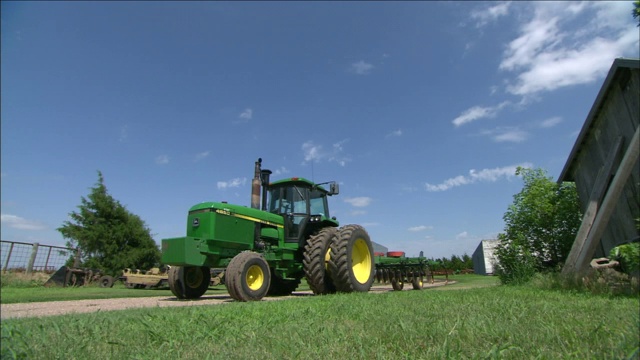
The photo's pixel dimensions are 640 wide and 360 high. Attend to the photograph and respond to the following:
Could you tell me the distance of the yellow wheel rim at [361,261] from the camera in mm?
9766

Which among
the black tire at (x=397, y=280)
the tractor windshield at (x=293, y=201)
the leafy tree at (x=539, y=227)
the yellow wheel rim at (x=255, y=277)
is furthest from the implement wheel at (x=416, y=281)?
the yellow wheel rim at (x=255, y=277)

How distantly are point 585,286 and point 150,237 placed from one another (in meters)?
19.1

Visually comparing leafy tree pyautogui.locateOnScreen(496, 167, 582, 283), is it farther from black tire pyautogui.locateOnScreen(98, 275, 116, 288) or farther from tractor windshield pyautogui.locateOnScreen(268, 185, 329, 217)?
black tire pyautogui.locateOnScreen(98, 275, 116, 288)

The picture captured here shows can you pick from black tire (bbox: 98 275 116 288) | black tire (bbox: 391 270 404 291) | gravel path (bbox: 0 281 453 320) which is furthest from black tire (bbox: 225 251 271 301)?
black tire (bbox: 98 275 116 288)

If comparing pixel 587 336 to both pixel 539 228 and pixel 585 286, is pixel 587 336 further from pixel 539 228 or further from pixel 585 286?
pixel 539 228

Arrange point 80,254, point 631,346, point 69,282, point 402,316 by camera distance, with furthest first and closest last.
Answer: point 80,254 < point 69,282 < point 402,316 < point 631,346

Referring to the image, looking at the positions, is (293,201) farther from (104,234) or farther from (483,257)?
(483,257)

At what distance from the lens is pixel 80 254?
17062 mm

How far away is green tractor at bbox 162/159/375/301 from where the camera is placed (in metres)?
7.64

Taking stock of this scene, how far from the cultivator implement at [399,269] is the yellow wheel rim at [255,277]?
5.84m

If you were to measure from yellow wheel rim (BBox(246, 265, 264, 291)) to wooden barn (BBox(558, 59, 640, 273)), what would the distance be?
5.59m

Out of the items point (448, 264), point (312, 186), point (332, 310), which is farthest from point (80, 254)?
→ point (448, 264)

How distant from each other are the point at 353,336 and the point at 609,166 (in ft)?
25.2

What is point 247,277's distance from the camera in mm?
7711
